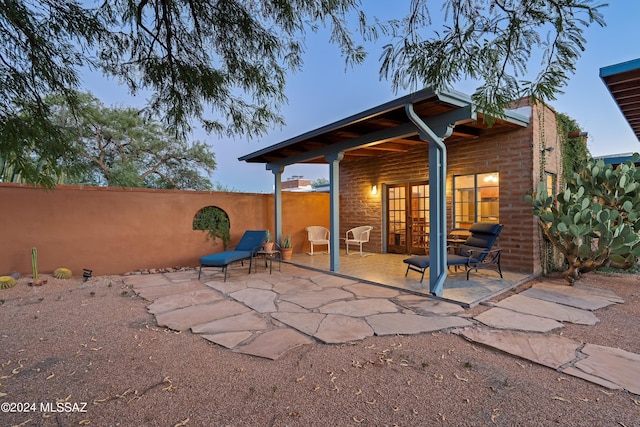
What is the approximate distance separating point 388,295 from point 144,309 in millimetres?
3387

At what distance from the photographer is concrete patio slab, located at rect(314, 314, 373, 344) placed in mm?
3014

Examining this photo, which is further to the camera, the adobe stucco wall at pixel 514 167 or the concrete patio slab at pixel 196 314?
the adobe stucco wall at pixel 514 167

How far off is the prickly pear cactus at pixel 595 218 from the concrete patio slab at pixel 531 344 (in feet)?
7.44

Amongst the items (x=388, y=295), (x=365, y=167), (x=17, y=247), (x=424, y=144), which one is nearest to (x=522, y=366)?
(x=388, y=295)

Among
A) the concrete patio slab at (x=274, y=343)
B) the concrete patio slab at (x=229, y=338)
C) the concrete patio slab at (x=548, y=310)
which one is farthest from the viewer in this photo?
the concrete patio slab at (x=548, y=310)

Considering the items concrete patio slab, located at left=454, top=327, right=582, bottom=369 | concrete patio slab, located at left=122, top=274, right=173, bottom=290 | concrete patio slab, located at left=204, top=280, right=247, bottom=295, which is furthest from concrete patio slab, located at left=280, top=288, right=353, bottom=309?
concrete patio slab, located at left=122, top=274, right=173, bottom=290

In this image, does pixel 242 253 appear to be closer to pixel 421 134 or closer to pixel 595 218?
pixel 421 134

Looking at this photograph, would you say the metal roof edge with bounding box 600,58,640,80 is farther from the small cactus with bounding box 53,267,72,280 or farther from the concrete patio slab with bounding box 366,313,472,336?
the small cactus with bounding box 53,267,72,280

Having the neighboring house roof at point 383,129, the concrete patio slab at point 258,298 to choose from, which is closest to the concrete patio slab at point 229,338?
the concrete patio slab at point 258,298

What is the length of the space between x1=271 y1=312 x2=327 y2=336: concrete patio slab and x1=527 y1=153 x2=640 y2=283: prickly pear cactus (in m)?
3.92

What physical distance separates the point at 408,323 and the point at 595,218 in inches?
137

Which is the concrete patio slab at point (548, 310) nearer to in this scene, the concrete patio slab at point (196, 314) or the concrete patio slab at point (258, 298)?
the concrete patio slab at point (258, 298)

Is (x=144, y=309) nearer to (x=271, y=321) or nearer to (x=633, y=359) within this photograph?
(x=271, y=321)

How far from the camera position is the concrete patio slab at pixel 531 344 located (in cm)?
257
